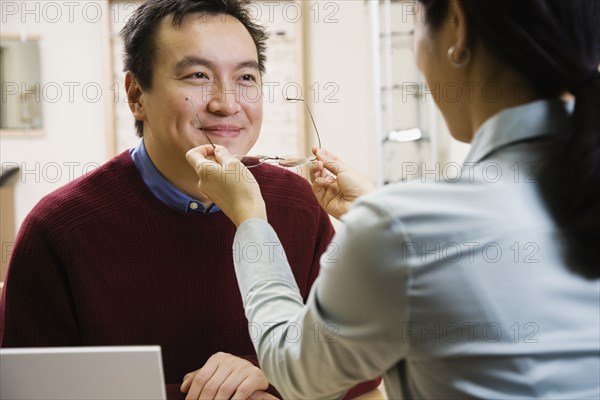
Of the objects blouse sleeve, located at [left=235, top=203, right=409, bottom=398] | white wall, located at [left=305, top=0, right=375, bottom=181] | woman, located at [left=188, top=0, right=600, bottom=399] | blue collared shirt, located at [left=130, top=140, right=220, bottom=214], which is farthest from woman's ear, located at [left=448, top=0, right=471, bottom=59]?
white wall, located at [left=305, top=0, right=375, bottom=181]

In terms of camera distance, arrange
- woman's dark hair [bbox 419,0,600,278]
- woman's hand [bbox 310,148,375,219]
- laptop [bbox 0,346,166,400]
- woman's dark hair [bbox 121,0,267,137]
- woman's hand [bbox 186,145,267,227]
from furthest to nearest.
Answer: woman's dark hair [bbox 121,0,267,137], woman's hand [bbox 310,148,375,219], woman's hand [bbox 186,145,267,227], laptop [bbox 0,346,166,400], woman's dark hair [bbox 419,0,600,278]

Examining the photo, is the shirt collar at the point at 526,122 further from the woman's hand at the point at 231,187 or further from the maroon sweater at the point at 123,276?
the maroon sweater at the point at 123,276

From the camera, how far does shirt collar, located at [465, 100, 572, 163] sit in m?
0.71

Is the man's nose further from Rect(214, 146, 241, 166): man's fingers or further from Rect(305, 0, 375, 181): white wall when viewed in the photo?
Rect(305, 0, 375, 181): white wall

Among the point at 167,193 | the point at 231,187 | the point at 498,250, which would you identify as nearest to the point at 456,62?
the point at 498,250

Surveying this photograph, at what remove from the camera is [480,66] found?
2.44 ft

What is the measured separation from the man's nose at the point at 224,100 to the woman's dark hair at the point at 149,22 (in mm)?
150

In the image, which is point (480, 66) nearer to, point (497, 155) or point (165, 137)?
point (497, 155)

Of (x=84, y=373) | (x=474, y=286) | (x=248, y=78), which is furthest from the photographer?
(x=248, y=78)

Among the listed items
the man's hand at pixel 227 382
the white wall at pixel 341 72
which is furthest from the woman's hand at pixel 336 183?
the white wall at pixel 341 72

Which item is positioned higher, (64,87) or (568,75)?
(64,87)

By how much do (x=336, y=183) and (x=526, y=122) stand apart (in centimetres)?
63

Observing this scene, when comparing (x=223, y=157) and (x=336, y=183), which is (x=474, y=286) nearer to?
(x=223, y=157)

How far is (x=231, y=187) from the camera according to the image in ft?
3.35
